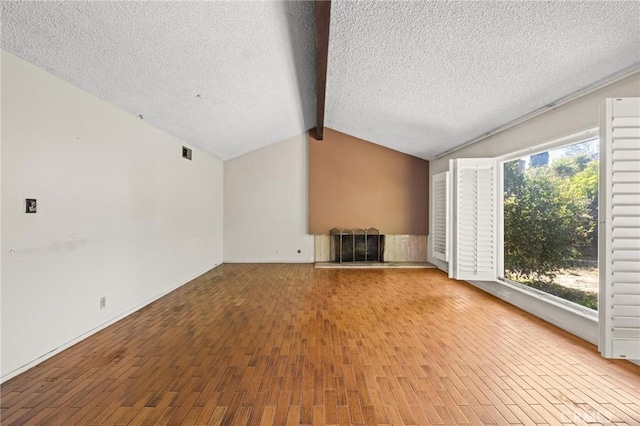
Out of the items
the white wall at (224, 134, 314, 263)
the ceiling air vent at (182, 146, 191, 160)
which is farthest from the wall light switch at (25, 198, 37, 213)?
the white wall at (224, 134, 314, 263)

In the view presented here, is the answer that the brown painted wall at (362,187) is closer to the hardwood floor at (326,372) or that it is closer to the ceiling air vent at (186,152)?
the ceiling air vent at (186,152)

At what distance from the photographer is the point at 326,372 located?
7.52ft

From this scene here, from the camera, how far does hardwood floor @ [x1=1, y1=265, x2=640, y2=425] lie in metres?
1.82

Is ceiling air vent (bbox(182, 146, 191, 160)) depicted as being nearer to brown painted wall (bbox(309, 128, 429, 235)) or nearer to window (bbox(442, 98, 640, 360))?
brown painted wall (bbox(309, 128, 429, 235))

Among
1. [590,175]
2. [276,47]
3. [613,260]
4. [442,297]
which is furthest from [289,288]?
[590,175]

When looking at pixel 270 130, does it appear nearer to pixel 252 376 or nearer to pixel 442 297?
pixel 442 297

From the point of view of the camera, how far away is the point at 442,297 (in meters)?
4.43

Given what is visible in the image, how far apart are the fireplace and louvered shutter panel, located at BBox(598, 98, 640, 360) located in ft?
16.7

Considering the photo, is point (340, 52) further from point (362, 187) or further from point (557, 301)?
point (362, 187)

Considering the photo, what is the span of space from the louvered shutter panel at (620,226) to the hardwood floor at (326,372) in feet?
1.39

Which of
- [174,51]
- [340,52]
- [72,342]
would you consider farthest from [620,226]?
[72,342]

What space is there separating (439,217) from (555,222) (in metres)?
2.39

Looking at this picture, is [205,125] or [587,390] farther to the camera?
[205,125]

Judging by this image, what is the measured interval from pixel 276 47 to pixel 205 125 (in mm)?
2105
